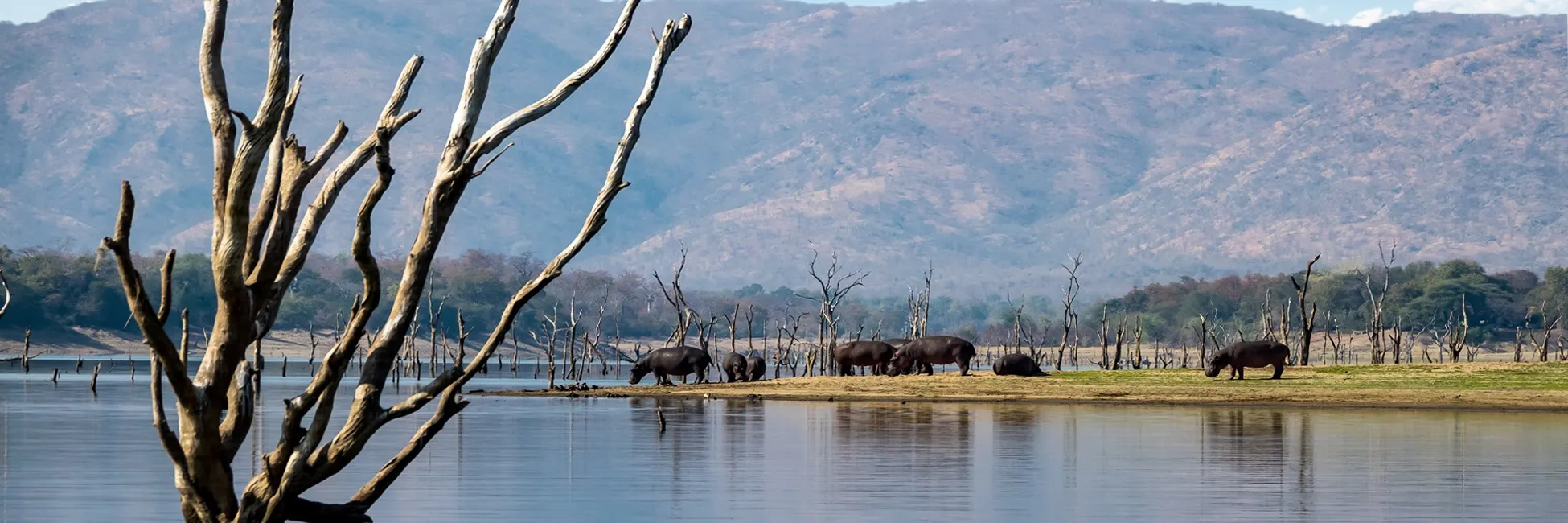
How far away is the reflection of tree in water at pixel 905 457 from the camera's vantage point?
2375cm

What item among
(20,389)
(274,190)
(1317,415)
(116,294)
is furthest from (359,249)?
(116,294)

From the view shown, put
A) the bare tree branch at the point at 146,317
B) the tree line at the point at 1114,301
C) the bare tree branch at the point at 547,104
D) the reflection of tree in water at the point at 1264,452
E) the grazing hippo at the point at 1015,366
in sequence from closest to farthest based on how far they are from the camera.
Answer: the bare tree branch at the point at 146,317, the bare tree branch at the point at 547,104, the reflection of tree in water at the point at 1264,452, the grazing hippo at the point at 1015,366, the tree line at the point at 1114,301

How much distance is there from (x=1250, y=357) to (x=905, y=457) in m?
23.8

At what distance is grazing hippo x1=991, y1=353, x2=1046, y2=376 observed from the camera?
5544 centimetres

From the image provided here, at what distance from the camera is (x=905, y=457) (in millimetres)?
29906

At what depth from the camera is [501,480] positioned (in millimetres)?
26422

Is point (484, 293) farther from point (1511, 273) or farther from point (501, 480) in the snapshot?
point (501, 480)

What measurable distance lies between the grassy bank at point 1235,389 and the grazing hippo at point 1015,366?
60 cm

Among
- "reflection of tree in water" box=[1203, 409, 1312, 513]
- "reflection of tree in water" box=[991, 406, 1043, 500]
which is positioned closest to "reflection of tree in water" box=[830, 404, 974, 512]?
"reflection of tree in water" box=[991, 406, 1043, 500]

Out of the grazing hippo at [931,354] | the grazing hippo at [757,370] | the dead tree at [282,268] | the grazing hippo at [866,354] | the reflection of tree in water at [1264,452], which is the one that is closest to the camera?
the dead tree at [282,268]

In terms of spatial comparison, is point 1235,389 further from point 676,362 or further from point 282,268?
point 282,268

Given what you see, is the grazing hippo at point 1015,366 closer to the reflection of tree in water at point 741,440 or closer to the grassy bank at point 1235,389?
the grassy bank at point 1235,389

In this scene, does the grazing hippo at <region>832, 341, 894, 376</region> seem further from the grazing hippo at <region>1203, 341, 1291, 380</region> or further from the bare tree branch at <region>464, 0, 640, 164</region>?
the bare tree branch at <region>464, 0, 640, 164</region>

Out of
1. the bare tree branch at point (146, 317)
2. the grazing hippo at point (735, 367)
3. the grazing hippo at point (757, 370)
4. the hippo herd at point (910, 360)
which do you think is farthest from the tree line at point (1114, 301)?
the bare tree branch at point (146, 317)
